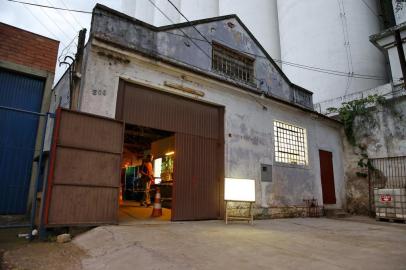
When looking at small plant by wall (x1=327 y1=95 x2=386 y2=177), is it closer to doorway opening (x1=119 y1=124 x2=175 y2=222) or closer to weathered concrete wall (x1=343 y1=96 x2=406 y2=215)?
weathered concrete wall (x1=343 y1=96 x2=406 y2=215)

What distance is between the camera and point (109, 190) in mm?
6387

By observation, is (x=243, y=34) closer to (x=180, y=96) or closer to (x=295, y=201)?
(x=180, y=96)

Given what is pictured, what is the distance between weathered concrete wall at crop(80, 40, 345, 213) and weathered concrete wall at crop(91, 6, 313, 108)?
45 cm

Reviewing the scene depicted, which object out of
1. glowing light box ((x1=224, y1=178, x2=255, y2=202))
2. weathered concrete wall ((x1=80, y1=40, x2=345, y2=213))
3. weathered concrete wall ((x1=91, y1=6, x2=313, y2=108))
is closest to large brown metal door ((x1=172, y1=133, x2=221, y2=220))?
weathered concrete wall ((x1=80, y1=40, x2=345, y2=213))

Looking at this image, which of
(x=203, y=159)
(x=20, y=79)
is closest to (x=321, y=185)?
(x=203, y=159)

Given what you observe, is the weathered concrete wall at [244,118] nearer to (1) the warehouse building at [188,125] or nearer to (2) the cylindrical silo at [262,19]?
(1) the warehouse building at [188,125]

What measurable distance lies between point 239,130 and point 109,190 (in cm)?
538

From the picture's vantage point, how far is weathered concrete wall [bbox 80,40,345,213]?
738 cm

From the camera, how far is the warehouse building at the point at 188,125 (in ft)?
20.2

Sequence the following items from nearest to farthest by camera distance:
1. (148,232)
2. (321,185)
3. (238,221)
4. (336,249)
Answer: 1. (336,249)
2. (148,232)
3. (238,221)
4. (321,185)

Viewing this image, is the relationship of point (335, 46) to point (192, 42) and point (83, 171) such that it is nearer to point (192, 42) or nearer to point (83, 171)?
point (192, 42)

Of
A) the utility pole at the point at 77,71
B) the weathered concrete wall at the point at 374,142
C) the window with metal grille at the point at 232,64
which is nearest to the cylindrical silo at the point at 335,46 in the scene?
the weathered concrete wall at the point at 374,142

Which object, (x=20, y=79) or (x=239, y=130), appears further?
(x=239, y=130)

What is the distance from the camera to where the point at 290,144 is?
12016 mm
